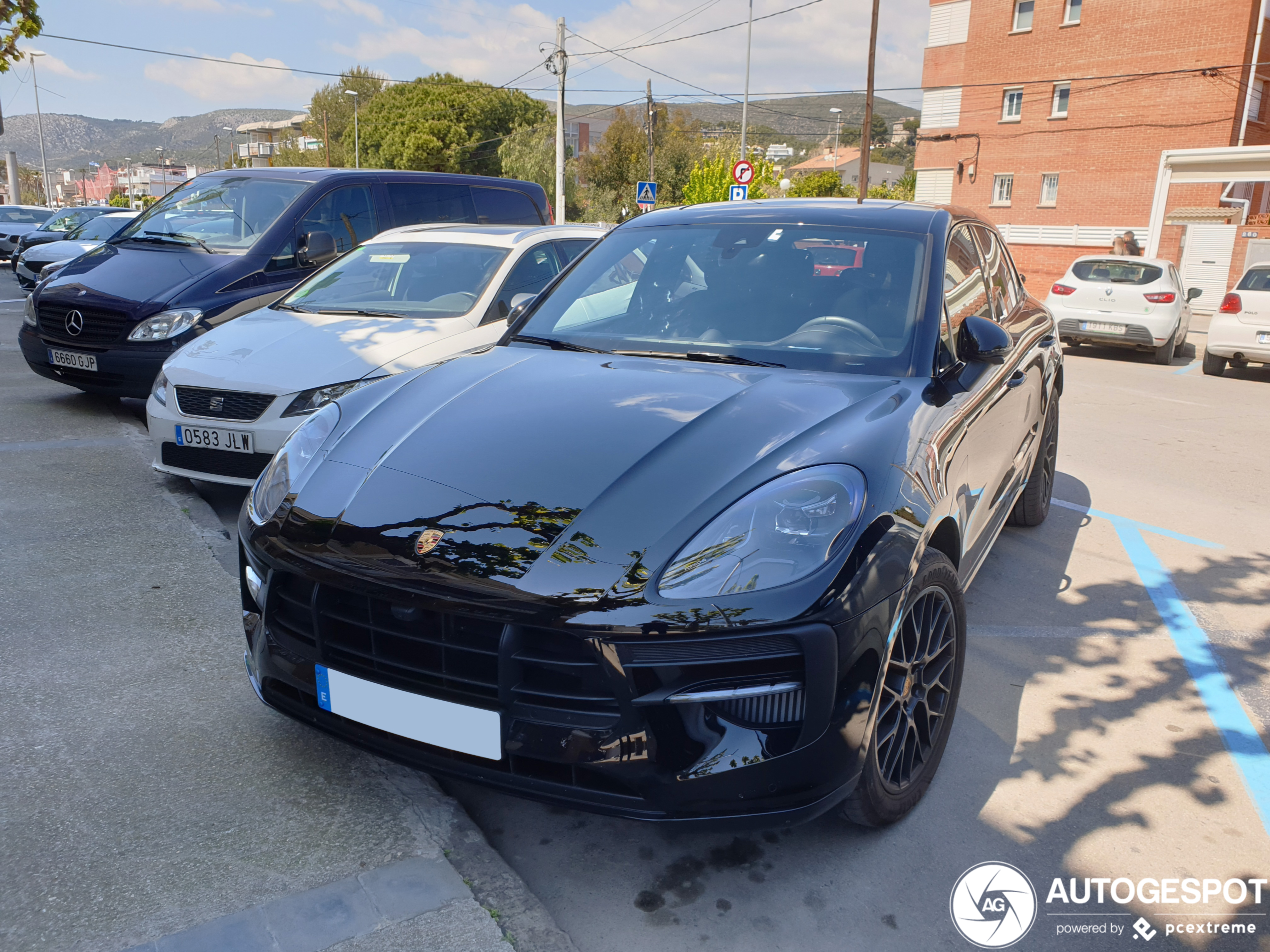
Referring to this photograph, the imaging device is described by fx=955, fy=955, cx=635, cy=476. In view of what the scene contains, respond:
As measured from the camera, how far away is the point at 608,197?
199 feet

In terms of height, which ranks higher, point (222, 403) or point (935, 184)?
point (935, 184)

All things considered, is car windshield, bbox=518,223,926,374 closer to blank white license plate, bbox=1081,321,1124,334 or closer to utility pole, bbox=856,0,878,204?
blank white license plate, bbox=1081,321,1124,334

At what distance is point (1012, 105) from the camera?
109 feet

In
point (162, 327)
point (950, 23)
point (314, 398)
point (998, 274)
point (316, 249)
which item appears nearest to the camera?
point (998, 274)

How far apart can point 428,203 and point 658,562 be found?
692cm

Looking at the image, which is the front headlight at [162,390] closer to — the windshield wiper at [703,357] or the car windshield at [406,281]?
the car windshield at [406,281]

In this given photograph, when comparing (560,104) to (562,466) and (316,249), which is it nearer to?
(316,249)

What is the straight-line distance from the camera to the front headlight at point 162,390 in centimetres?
509

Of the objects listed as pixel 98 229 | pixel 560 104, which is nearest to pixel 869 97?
pixel 560 104

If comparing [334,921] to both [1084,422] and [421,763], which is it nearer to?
[421,763]

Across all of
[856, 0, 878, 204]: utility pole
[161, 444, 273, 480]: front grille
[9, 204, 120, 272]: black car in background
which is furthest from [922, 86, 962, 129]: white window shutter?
[161, 444, 273, 480]: front grille

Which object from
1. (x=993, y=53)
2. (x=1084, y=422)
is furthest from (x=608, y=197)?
(x=1084, y=422)

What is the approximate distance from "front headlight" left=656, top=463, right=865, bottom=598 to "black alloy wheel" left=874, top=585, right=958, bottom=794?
0.34 metres

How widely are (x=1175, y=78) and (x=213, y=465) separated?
32.8m
